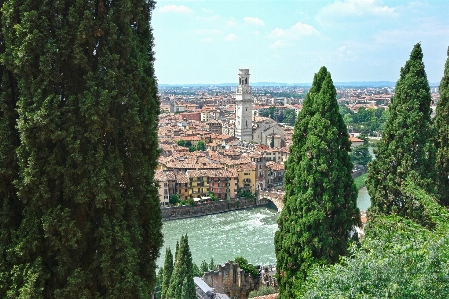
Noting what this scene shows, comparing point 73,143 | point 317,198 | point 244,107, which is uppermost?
point 73,143

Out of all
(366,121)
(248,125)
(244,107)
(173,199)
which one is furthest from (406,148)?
(366,121)

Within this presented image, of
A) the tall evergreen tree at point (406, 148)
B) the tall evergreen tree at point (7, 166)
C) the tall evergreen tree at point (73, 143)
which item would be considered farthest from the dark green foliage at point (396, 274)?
the tall evergreen tree at point (406, 148)

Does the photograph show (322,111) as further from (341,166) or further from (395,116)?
(395,116)

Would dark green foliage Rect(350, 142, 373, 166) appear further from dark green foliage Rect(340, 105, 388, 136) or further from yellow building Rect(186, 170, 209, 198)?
yellow building Rect(186, 170, 209, 198)

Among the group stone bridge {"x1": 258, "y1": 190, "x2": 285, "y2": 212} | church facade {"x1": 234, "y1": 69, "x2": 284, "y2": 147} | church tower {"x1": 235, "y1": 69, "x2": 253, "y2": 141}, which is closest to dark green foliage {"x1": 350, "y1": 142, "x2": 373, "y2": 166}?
church facade {"x1": 234, "y1": 69, "x2": 284, "y2": 147}

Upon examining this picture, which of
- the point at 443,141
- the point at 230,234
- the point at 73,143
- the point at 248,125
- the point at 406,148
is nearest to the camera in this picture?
the point at 73,143

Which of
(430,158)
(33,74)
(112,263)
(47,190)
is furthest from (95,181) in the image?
(430,158)

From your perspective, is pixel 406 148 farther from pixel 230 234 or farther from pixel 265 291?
pixel 230 234

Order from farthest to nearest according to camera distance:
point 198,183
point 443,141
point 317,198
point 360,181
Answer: point 360,181, point 198,183, point 443,141, point 317,198
